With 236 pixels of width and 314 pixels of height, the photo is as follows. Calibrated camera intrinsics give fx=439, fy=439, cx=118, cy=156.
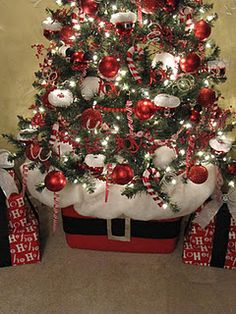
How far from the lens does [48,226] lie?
236 cm

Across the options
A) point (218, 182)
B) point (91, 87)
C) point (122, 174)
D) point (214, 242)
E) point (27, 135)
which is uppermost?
point (91, 87)

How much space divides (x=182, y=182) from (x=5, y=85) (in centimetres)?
121

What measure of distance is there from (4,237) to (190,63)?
1119 mm

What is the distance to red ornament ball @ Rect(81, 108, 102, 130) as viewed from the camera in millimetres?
1755

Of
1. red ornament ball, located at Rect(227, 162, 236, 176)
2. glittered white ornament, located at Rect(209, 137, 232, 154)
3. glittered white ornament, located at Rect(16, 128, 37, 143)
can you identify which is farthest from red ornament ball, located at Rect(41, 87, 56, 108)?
red ornament ball, located at Rect(227, 162, 236, 176)

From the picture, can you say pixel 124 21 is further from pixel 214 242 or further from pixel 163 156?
pixel 214 242

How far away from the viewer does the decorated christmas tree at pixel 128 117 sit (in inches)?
70.6

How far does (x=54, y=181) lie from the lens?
1.83 metres

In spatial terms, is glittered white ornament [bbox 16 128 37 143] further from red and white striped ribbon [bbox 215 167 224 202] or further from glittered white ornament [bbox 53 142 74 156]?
red and white striped ribbon [bbox 215 167 224 202]

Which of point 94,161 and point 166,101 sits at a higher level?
point 166,101

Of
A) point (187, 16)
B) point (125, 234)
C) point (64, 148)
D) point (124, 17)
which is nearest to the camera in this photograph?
point (124, 17)

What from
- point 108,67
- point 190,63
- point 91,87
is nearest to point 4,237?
point 91,87

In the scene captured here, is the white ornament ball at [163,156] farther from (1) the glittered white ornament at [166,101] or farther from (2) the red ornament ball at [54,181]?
(2) the red ornament ball at [54,181]

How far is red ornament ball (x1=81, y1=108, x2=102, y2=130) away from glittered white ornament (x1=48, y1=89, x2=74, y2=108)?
9cm
